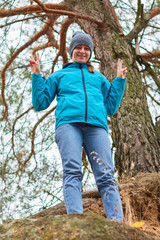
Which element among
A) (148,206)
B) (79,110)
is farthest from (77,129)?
(148,206)

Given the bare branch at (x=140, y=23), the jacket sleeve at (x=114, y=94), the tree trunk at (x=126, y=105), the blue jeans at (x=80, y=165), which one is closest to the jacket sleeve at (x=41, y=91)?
the blue jeans at (x=80, y=165)

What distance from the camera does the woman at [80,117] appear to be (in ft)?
5.69

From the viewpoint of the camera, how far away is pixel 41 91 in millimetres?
2018

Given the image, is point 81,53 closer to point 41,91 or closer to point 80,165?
point 41,91

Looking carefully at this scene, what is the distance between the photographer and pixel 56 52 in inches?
187

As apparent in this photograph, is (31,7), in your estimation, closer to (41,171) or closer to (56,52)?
(56,52)

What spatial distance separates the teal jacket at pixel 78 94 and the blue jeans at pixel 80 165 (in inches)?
2.9

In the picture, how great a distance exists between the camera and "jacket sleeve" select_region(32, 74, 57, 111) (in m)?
2.01

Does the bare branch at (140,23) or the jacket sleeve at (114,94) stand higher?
the bare branch at (140,23)

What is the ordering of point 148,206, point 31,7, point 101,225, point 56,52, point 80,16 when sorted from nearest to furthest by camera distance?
point 101,225 → point 148,206 → point 80,16 → point 31,7 → point 56,52

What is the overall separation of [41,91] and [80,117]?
357 millimetres

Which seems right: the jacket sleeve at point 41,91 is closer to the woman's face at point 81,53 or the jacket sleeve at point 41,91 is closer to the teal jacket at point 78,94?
the teal jacket at point 78,94

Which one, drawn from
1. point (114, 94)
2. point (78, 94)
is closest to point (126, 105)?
point (114, 94)

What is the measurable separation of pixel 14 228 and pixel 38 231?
0.11 metres
